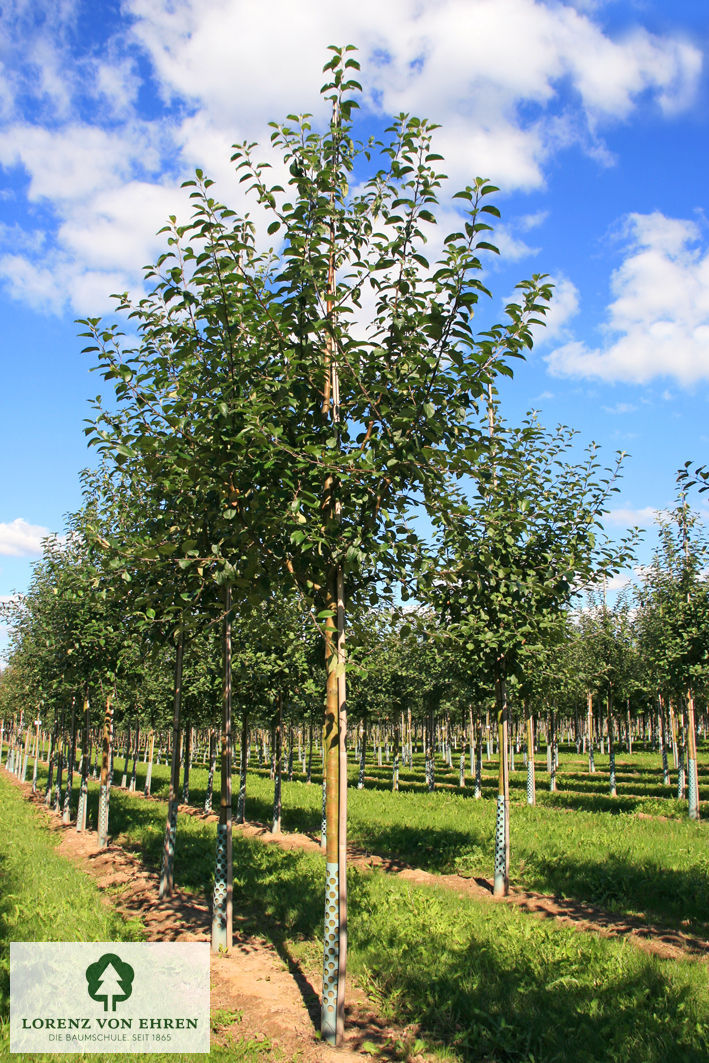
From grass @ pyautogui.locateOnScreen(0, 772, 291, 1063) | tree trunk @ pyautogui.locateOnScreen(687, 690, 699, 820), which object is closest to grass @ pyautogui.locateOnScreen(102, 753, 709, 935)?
tree trunk @ pyautogui.locateOnScreen(687, 690, 699, 820)

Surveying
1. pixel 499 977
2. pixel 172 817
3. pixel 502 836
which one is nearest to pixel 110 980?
pixel 499 977

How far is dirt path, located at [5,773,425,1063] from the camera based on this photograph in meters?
5.82

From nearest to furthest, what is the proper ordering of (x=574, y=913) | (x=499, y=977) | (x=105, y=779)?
(x=499, y=977) < (x=574, y=913) < (x=105, y=779)

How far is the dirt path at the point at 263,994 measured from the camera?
5816 millimetres

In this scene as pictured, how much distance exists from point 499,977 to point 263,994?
2.51 m

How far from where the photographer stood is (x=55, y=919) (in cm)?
832

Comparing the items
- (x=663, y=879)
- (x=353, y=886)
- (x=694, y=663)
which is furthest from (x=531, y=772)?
(x=353, y=886)

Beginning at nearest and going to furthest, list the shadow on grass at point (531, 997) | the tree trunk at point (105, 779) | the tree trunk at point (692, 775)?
the shadow on grass at point (531, 997), the tree trunk at point (105, 779), the tree trunk at point (692, 775)

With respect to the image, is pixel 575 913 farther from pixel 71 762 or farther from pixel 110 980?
pixel 71 762

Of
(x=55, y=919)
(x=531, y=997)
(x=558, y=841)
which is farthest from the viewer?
(x=558, y=841)

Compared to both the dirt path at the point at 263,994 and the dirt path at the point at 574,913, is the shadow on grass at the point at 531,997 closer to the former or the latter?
the dirt path at the point at 263,994

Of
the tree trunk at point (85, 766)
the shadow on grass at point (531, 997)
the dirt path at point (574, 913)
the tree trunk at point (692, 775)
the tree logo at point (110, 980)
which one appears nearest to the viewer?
the shadow on grass at point (531, 997)

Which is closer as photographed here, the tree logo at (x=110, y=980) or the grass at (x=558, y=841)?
the tree logo at (x=110, y=980)


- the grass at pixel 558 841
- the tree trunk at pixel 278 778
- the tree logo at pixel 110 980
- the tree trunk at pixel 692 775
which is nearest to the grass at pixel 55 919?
the tree logo at pixel 110 980
